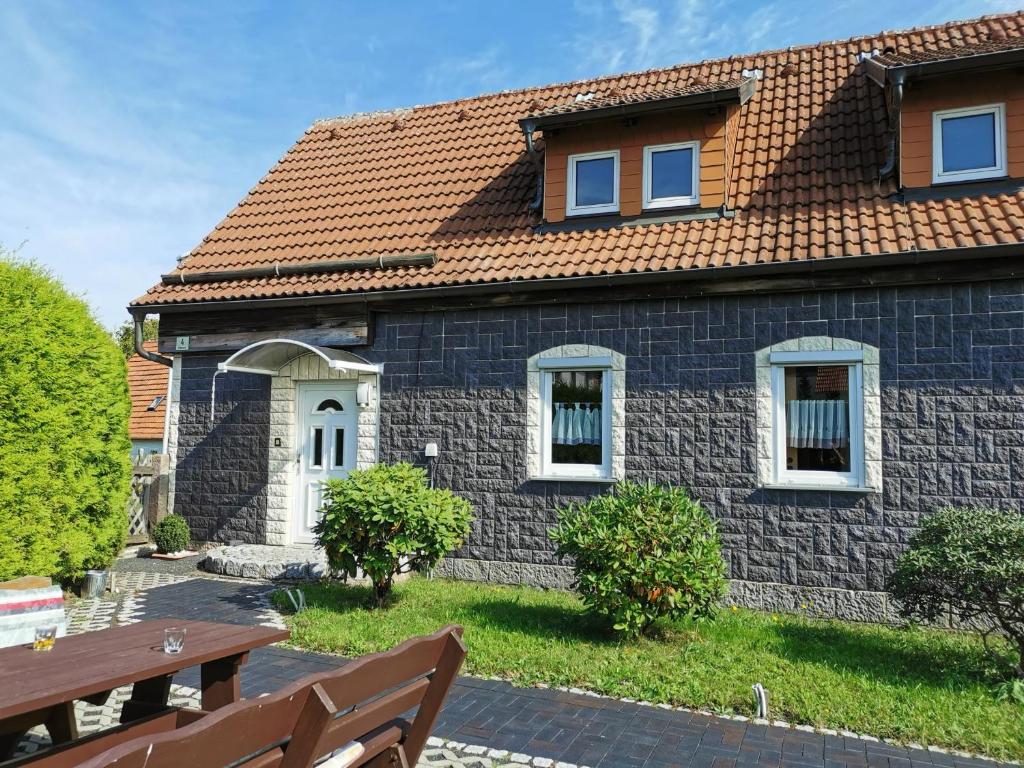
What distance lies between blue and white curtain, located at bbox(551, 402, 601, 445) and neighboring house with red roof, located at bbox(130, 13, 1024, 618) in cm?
4

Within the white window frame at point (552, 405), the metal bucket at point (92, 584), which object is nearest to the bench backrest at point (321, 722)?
the white window frame at point (552, 405)

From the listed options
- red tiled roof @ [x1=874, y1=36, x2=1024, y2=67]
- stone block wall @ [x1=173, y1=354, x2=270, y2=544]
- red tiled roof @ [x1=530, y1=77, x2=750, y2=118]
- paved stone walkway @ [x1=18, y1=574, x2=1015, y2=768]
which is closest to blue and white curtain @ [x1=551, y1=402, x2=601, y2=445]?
red tiled roof @ [x1=530, y1=77, x2=750, y2=118]

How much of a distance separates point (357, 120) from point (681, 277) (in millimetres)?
8759

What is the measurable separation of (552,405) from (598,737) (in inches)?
217

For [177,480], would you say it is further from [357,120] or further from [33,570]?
[357,120]

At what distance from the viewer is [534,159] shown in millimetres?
12359

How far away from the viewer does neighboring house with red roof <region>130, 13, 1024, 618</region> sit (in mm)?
8508

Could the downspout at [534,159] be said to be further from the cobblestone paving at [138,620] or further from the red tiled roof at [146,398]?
the red tiled roof at [146,398]

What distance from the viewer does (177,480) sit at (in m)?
12.2

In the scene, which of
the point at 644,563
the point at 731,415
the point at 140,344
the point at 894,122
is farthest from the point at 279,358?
the point at 894,122

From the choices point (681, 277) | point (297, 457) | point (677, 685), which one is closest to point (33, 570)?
point (297, 457)

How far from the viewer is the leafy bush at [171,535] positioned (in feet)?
37.2

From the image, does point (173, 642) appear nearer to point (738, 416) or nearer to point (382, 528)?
point (382, 528)

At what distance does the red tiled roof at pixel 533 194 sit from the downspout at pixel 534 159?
0.17 metres
